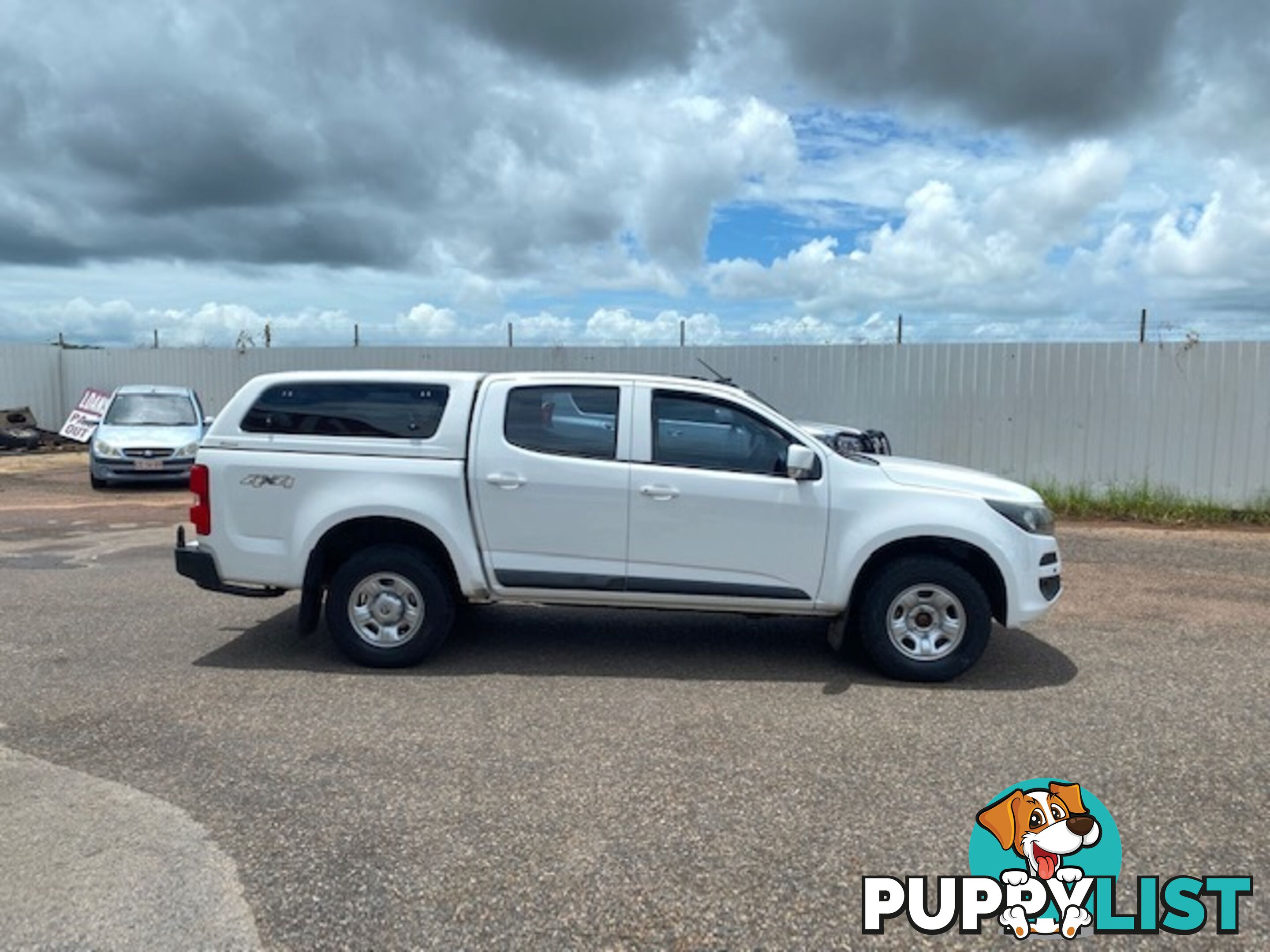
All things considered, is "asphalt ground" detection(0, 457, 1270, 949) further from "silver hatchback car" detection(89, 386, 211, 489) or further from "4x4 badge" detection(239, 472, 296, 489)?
"silver hatchback car" detection(89, 386, 211, 489)

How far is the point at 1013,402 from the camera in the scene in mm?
12914

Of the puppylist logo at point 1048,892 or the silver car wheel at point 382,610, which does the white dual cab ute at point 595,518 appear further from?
the puppylist logo at point 1048,892

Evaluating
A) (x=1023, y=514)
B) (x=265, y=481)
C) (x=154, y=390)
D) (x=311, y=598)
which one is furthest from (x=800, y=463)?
(x=154, y=390)

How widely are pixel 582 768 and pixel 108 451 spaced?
13318 mm

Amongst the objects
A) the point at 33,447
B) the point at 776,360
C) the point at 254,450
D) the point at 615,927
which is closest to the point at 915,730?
the point at 615,927

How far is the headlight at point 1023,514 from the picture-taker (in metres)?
5.54

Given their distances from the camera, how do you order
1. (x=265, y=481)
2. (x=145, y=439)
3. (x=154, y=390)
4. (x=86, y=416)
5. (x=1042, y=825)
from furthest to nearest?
(x=86, y=416) < (x=154, y=390) < (x=145, y=439) < (x=265, y=481) < (x=1042, y=825)

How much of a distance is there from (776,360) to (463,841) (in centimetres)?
1181

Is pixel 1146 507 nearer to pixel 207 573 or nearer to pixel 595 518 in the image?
pixel 595 518

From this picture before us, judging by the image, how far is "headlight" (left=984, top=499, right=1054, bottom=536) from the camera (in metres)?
5.54

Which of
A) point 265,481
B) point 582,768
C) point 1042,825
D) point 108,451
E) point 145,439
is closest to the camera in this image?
point 1042,825

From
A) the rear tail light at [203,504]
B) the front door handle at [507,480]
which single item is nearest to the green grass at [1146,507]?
the front door handle at [507,480]

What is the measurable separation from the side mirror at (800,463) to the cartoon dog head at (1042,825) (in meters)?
2.10

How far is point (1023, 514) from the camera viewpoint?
5.56 metres
